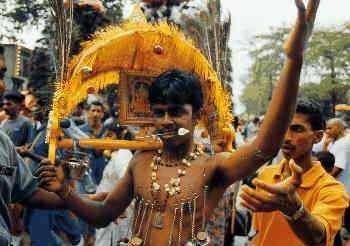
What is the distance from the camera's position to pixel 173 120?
3.06 metres

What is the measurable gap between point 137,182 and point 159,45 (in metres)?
0.88

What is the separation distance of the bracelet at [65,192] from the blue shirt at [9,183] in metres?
0.23

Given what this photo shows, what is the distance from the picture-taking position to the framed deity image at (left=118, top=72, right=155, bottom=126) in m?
3.58

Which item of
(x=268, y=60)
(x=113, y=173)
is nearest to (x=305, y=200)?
(x=113, y=173)

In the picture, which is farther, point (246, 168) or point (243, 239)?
point (243, 239)

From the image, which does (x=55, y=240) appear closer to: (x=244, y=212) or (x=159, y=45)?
(x=244, y=212)

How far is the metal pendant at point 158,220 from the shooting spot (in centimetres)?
306

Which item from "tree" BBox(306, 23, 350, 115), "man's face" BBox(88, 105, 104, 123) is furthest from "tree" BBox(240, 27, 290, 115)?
"man's face" BBox(88, 105, 104, 123)

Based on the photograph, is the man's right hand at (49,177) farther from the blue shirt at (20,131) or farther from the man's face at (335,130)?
the man's face at (335,130)

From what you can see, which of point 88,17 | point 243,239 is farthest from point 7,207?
point 88,17

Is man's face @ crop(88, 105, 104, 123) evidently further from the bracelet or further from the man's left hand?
the man's left hand

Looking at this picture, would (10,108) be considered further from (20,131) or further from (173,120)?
(173,120)

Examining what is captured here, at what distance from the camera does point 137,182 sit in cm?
323

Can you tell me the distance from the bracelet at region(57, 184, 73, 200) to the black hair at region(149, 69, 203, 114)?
686 millimetres
